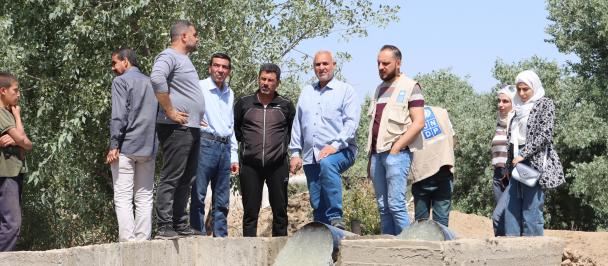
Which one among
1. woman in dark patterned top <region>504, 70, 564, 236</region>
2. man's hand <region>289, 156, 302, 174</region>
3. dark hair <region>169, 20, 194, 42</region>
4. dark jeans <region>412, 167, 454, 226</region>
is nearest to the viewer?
dark hair <region>169, 20, 194, 42</region>

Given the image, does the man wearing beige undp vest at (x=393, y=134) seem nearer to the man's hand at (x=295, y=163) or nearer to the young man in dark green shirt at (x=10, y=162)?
the man's hand at (x=295, y=163)

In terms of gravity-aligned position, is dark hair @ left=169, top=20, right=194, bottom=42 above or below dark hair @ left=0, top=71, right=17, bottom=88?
above

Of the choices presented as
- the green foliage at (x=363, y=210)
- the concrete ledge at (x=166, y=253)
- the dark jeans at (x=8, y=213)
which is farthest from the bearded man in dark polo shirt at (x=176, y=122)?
the green foliage at (x=363, y=210)

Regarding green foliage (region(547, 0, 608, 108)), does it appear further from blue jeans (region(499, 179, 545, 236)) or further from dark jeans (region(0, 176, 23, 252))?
dark jeans (region(0, 176, 23, 252))

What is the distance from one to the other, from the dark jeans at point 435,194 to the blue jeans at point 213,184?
171 centimetres

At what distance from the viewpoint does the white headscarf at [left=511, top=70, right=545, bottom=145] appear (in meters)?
8.30

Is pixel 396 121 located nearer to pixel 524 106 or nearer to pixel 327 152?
pixel 327 152

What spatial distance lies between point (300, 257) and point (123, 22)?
7.10m

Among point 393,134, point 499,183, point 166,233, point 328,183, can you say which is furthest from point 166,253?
point 499,183

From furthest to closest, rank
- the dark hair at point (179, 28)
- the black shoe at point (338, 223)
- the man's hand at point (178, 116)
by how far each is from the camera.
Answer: the black shoe at point (338, 223) < the dark hair at point (179, 28) < the man's hand at point (178, 116)

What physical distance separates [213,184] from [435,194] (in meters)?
2.00

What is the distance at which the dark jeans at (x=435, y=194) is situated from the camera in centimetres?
928

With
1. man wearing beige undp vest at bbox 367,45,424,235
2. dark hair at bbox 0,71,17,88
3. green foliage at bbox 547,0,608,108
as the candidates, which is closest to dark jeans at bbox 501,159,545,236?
man wearing beige undp vest at bbox 367,45,424,235

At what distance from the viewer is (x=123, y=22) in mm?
14031
